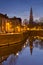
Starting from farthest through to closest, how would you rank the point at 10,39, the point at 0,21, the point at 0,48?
the point at 0,21
the point at 10,39
the point at 0,48

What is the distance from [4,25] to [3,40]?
21691mm

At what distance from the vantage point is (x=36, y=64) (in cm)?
2270

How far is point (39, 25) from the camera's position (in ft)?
450

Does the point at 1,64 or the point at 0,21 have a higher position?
the point at 0,21

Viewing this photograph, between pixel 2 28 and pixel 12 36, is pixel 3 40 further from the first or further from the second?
pixel 2 28

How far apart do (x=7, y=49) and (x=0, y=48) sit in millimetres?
1150

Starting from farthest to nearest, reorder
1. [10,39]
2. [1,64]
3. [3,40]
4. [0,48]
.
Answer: [10,39], [3,40], [0,48], [1,64]

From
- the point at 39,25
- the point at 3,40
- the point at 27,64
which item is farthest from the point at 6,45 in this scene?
the point at 39,25

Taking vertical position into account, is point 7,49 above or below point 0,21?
below

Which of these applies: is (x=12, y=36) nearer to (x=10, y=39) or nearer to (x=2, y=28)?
(x=10, y=39)

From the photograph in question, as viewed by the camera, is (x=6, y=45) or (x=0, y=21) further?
(x=0, y=21)

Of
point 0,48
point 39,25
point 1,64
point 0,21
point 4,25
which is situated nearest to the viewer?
point 1,64

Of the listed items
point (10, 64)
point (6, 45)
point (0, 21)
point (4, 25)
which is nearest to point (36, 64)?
point (10, 64)

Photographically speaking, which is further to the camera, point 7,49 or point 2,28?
point 2,28
